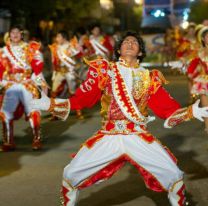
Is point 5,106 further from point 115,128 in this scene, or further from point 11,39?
point 115,128

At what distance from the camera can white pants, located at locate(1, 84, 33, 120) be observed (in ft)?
31.7

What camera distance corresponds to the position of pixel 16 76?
9633mm

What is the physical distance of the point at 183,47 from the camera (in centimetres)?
1534

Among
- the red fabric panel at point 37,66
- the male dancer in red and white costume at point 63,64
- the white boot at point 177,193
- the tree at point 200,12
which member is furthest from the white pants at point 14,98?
the tree at point 200,12

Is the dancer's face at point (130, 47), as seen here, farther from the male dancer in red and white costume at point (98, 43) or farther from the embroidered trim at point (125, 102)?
the male dancer in red and white costume at point (98, 43)

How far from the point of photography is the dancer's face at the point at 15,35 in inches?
378

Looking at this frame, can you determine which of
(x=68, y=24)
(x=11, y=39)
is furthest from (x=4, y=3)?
(x=11, y=39)

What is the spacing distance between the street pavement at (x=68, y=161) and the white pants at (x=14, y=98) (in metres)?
0.61

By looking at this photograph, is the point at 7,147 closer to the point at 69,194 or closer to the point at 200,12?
the point at 69,194

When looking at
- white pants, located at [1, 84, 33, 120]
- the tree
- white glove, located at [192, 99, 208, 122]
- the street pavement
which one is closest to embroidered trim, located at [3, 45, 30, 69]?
white pants, located at [1, 84, 33, 120]

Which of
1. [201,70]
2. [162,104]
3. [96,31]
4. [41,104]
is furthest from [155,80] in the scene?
[96,31]

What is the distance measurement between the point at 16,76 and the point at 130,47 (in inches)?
160

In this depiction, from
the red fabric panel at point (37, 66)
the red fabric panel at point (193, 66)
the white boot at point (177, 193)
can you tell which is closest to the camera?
the white boot at point (177, 193)

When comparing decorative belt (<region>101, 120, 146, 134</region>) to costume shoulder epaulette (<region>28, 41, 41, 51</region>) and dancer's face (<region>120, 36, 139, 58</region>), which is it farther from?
costume shoulder epaulette (<region>28, 41, 41, 51</region>)
